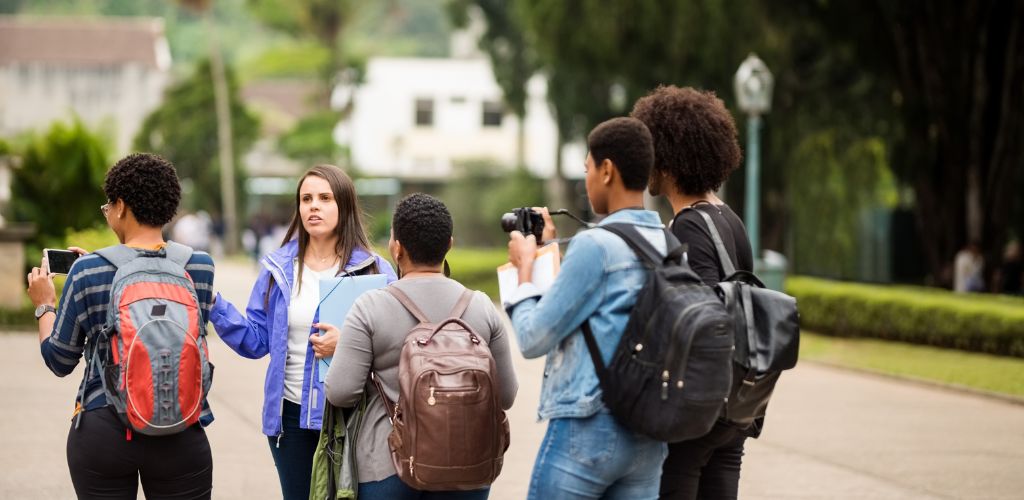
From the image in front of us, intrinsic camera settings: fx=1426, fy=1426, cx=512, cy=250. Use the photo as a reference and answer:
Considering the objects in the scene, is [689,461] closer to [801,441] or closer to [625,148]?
[625,148]

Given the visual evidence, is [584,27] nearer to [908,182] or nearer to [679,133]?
[908,182]

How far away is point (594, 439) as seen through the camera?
391 centimetres

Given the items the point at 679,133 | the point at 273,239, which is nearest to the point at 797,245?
the point at 273,239

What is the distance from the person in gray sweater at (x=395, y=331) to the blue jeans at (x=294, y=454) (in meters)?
0.70

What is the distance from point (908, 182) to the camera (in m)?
22.1

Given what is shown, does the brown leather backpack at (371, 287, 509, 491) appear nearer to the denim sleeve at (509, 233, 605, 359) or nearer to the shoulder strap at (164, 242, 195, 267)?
the denim sleeve at (509, 233, 605, 359)

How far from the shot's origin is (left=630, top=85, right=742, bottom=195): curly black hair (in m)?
4.79

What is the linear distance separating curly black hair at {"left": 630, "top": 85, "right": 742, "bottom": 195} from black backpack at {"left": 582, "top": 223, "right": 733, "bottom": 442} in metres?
0.93

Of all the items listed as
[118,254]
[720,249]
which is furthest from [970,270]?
[118,254]

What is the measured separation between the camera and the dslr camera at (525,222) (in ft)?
13.1

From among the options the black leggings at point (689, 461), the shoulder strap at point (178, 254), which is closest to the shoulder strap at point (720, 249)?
the black leggings at point (689, 461)

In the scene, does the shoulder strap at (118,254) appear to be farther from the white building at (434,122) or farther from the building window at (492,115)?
the building window at (492,115)

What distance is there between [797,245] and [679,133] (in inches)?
926

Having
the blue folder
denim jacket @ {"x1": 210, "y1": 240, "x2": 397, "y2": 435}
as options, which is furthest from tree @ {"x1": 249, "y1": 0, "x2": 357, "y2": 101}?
the blue folder
